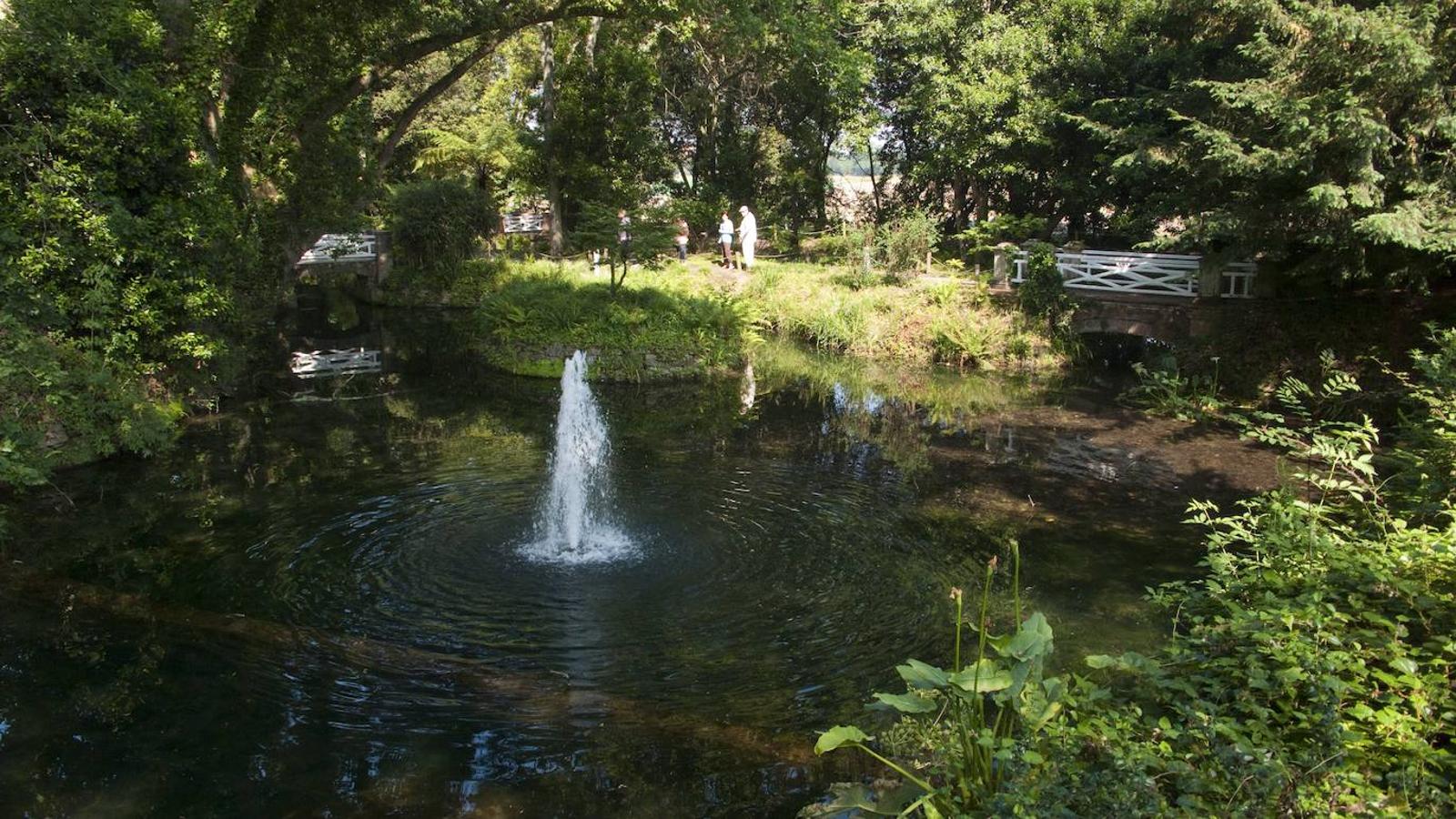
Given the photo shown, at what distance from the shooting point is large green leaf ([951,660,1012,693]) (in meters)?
3.78

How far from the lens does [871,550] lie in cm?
899

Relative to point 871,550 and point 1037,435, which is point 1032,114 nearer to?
point 1037,435

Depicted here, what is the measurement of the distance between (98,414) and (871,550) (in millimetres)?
8816

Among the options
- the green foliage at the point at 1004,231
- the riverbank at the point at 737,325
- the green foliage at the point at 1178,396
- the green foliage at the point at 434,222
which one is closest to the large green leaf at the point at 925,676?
the green foliage at the point at 1178,396

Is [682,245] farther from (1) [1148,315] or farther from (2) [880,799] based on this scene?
(2) [880,799]

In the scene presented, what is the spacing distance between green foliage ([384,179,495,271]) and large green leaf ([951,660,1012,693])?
24.8 meters

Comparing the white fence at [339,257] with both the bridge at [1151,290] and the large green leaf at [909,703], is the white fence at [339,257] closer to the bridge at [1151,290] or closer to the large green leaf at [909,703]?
the bridge at [1151,290]

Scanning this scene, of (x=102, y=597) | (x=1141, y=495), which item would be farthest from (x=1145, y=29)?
(x=102, y=597)

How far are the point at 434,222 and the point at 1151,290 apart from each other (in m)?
18.8

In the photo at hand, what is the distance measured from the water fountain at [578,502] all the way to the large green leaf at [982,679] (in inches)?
204

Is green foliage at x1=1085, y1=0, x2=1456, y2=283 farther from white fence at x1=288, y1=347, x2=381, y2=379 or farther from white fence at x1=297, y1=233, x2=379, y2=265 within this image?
white fence at x1=297, y1=233, x2=379, y2=265

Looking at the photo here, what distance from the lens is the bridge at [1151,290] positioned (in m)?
16.4

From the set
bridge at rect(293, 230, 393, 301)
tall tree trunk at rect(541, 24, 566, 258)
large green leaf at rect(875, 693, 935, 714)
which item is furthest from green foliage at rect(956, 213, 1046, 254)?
large green leaf at rect(875, 693, 935, 714)

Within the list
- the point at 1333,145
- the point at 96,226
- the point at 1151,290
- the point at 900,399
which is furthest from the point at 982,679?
the point at 1151,290
